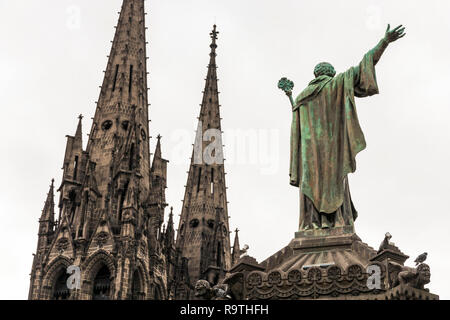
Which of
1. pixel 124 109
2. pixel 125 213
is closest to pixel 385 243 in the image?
pixel 125 213

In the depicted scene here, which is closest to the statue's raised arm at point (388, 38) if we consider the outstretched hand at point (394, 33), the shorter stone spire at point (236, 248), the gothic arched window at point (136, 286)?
the outstretched hand at point (394, 33)

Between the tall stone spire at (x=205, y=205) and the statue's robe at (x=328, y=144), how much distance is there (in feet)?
195

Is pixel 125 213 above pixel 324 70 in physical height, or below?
above

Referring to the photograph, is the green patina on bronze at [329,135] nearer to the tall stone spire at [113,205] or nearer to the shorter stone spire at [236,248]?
the tall stone spire at [113,205]

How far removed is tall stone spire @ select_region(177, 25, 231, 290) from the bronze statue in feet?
195

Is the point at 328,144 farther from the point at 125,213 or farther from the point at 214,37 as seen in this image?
the point at 214,37

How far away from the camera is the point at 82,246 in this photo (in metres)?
62.0

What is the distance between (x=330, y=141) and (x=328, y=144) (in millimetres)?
59

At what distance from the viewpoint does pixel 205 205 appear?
252 feet

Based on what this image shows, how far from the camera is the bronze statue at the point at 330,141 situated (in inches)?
490

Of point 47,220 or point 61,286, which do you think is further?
point 47,220

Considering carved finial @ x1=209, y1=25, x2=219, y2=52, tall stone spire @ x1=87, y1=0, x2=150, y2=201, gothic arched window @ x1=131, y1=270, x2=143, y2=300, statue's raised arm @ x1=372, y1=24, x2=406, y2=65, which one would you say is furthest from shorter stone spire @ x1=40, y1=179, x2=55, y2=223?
statue's raised arm @ x1=372, y1=24, x2=406, y2=65

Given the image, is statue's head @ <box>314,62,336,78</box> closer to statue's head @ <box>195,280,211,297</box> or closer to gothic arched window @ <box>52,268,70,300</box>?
statue's head @ <box>195,280,211,297</box>
